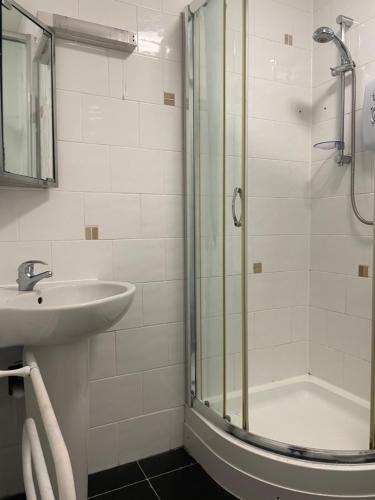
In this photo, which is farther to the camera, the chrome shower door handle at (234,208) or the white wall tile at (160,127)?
the white wall tile at (160,127)

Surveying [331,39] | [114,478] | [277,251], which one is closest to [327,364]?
[277,251]

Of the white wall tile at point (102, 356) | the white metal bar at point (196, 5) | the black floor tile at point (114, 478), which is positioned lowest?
the black floor tile at point (114, 478)

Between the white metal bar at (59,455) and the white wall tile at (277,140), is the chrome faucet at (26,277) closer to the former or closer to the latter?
the white metal bar at (59,455)

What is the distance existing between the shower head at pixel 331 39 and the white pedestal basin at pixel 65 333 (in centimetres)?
147

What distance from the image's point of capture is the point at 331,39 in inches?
68.8

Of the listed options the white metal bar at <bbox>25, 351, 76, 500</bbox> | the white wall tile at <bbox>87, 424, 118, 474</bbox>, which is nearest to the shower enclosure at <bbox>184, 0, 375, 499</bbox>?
the white wall tile at <bbox>87, 424, 118, 474</bbox>

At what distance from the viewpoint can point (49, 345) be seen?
1229 mm

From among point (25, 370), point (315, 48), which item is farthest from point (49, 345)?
point (315, 48)

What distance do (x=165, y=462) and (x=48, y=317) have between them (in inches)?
41.7

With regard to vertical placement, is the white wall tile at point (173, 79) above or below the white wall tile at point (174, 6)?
below

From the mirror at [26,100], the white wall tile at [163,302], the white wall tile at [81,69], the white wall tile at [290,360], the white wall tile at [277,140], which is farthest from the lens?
the white wall tile at [290,360]

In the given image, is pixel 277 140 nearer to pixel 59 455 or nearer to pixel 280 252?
pixel 280 252

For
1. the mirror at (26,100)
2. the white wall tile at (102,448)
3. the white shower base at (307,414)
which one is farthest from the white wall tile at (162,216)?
the white wall tile at (102,448)

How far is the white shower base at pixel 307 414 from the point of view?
5.22 ft
